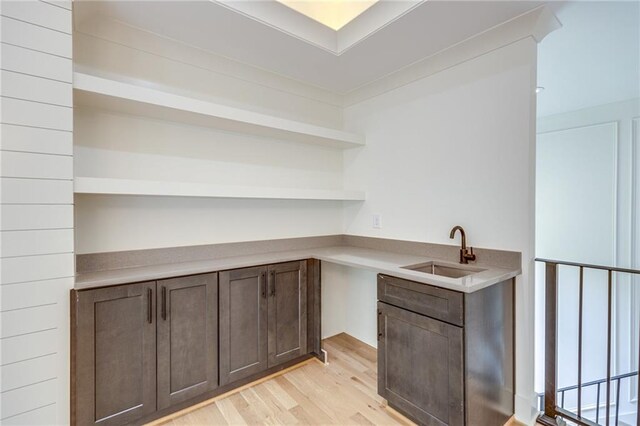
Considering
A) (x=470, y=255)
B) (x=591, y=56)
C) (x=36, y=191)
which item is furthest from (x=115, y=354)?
(x=591, y=56)

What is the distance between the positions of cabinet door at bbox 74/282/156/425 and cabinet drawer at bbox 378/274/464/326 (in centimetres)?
140

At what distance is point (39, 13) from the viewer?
1403 millimetres

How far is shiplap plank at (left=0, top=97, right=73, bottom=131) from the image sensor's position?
134cm

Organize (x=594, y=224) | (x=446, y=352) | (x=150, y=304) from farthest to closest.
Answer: (x=594, y=224) < (x=150, y=304) < (x=446, y=352)

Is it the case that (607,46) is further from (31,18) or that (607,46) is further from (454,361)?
(31,18)

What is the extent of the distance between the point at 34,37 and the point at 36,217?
84 centimetres

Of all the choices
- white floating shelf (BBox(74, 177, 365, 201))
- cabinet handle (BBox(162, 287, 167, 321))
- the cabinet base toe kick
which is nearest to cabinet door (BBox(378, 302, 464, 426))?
the cabinet base toe kick

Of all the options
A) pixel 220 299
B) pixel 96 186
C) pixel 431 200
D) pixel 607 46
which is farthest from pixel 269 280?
pixel 607 46

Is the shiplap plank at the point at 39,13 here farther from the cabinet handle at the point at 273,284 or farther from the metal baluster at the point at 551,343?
the metal baluster at the point at 551,343

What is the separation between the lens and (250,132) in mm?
2430

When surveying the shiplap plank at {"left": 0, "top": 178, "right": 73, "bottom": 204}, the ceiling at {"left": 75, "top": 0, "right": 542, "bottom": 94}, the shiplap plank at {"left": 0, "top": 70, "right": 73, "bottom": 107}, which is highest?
the ceiling at {"left": 75, "top": 0, "right": 542, "bottom": 94}

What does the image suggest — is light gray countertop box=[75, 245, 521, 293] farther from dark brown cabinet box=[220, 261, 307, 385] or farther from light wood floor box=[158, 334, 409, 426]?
light wood floor box=[158, 334, 409, 426]

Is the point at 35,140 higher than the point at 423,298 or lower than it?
higher

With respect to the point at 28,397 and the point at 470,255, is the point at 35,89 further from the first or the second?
the point at 470,255
